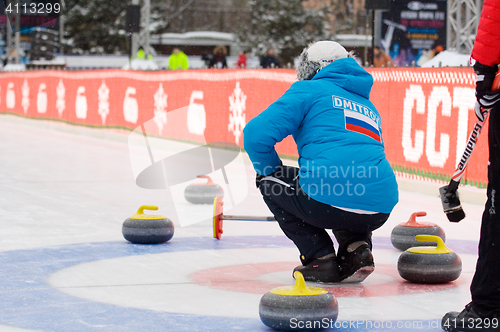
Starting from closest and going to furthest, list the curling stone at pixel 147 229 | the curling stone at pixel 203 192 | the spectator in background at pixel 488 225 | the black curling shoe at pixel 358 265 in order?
the spectator in background at pixel 488 225
the black curling shoe at pixel 358 265
the curling stone at pixel 147 229
the curling stone at pixel 203 192

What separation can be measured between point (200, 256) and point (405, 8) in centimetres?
2692

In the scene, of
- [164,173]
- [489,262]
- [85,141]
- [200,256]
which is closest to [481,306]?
[489,262]

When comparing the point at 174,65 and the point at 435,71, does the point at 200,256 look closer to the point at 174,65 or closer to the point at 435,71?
the point at 435,71

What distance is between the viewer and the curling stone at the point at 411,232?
6098 mm

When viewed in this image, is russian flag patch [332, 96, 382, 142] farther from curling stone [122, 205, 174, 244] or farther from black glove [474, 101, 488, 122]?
curling stone [122, 205, 174, 244]

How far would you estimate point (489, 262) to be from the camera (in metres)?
3.60

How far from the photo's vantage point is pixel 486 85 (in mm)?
3477

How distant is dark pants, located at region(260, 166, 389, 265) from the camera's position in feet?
15.5

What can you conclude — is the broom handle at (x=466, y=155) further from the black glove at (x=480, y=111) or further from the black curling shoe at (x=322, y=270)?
the black curling shoe at (x=322, y=270)

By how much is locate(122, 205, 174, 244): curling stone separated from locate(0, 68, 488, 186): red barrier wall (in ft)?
14.1

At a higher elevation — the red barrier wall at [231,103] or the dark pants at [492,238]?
the dark pants at [492,238]

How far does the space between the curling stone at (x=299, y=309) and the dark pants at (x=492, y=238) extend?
0.66 meters

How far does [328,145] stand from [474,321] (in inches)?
54.4

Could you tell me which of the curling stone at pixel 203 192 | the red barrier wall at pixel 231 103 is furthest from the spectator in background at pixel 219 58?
the curling stone at pixel 203 192
